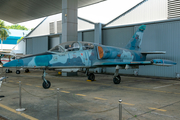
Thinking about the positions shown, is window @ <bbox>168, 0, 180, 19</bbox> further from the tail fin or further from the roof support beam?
the roof support beam

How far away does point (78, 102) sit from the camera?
6.66m

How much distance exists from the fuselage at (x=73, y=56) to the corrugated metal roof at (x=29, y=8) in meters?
12.0

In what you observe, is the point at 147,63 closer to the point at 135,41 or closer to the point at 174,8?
the point at 135,41

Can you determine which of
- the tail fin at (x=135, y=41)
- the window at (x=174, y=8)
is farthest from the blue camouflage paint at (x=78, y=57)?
the window at (x=174, y=8)

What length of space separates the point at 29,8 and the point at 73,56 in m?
18.2

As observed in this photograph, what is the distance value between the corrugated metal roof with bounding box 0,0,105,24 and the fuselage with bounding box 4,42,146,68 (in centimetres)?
1197

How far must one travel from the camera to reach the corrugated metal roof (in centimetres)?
2252

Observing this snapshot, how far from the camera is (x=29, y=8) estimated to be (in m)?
25.0

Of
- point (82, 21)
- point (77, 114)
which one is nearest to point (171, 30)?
point (82, 21)

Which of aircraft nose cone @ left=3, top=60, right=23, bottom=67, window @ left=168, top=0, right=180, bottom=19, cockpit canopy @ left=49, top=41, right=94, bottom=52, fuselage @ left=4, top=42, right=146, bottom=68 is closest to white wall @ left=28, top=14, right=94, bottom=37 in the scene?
window @ left=168, top=0, right=180, bottom=19

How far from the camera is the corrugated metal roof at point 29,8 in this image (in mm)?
22517

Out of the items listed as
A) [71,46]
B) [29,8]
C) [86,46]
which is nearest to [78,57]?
[71,46]

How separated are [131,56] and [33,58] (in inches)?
320

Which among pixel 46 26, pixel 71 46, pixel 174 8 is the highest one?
pixel 46 26
